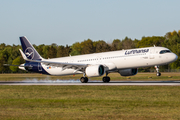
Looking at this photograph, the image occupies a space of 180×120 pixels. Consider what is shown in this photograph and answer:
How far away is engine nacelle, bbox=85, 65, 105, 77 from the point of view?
3959 cm

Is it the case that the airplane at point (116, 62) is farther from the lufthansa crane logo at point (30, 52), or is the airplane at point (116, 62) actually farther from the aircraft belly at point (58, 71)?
the lufthansa crane logo at point (30, 52)

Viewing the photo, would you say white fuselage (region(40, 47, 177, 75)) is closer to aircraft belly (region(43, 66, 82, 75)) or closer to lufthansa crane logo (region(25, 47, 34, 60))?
aircraft belly (region(43, 66, 82, 75))

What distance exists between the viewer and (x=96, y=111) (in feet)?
50.7

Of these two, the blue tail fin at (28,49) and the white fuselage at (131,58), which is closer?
the white fuselage at (131,58)

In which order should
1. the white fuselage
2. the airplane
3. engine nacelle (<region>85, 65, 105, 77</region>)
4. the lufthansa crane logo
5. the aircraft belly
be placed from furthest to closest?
the lufthansa crane logo, the aircraft belly, engine nacelle (<region>85, 65, 105, 77</region>), the airplane, the white fuselage

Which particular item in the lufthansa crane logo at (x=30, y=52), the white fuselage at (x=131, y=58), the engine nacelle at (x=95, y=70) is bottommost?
the engine nacelle at (x=95, y=70)

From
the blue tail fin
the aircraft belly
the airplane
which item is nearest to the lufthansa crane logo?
the blue tail fin

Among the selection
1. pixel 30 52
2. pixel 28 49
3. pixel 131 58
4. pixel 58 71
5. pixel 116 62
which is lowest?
pixel 58 71

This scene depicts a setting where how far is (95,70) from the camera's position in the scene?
39656 mm

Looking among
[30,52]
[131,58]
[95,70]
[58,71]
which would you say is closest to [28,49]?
Result: [30,52]

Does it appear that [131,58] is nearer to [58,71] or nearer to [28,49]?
[58,71]

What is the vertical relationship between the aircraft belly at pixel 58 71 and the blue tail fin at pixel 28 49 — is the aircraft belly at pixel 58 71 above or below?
below

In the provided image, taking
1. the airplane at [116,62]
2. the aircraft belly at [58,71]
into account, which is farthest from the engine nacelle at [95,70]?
the aircraft belly at [58,71]

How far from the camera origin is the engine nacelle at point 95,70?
39594mm
